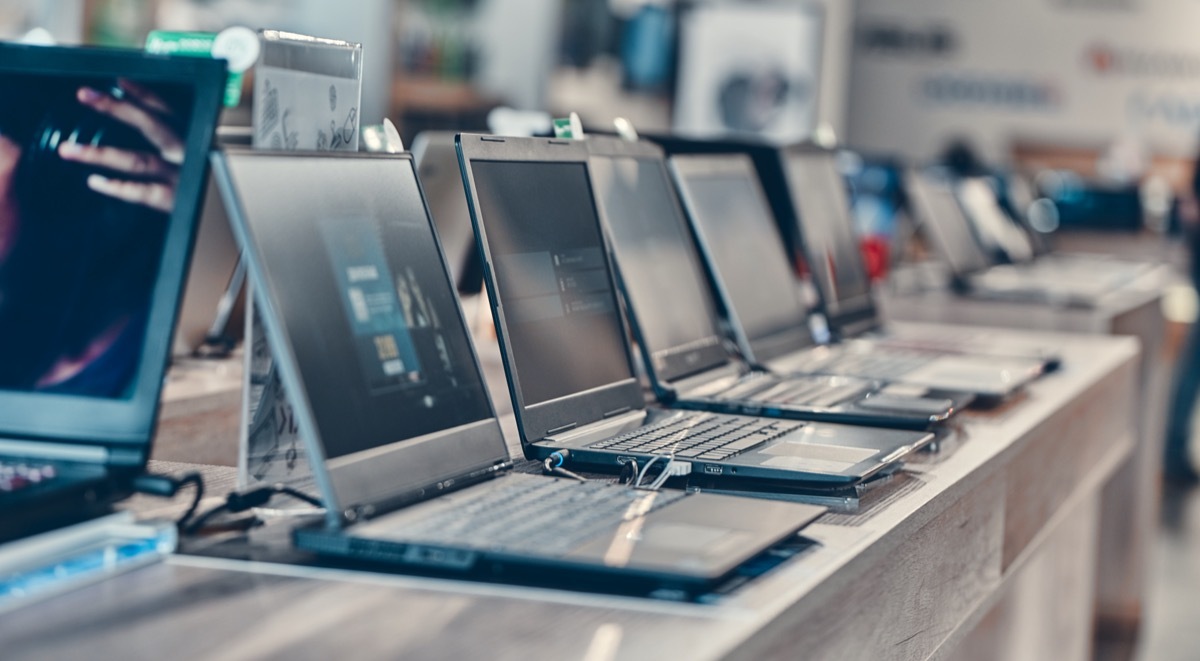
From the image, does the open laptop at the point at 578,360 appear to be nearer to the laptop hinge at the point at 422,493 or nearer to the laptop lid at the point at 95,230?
the laptop hinge at the point at 422,493

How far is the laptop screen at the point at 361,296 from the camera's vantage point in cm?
101

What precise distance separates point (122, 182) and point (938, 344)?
5.75 feet

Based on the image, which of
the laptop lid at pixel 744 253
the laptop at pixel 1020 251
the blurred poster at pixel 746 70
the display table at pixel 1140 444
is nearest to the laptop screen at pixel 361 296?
the laptop lid at pixel 744 253

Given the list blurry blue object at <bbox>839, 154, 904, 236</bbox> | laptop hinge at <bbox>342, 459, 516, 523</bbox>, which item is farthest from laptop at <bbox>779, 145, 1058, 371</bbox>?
blurry blue object at <bbox>839, 154, 904, 236</bbox>

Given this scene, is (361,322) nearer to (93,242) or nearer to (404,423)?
(404,423)

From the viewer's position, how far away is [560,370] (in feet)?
4.65

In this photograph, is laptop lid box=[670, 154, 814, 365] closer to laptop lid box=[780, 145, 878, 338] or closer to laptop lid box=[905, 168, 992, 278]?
laptop lid box=[780, 145, 878, 338]

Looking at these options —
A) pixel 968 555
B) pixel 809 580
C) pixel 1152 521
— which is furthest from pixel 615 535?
pixel 1152 521

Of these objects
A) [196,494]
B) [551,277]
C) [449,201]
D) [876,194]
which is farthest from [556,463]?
[876,194]

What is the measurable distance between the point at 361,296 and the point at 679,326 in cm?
75

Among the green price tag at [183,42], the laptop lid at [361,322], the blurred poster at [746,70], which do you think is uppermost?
the blurred poster at [746,70]

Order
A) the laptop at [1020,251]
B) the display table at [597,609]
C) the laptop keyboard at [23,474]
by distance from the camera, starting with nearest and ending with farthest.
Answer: the display table at [597,609] → the laptop keyboard at [23,474] → the laptop at [1020,251]

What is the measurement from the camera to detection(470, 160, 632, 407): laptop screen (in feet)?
4.48

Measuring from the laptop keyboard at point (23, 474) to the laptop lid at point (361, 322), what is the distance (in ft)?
0.59
